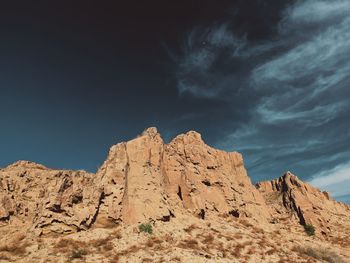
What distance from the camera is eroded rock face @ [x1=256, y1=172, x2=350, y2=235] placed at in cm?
7412

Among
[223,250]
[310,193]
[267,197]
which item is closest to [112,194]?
[223,250]

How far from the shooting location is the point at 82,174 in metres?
56.5

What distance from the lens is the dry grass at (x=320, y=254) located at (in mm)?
51694

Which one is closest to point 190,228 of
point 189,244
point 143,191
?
point 189,244

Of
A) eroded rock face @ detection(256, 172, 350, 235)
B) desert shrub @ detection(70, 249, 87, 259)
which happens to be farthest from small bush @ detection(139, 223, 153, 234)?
eroded rock face @ detection(256, 172, 350, 235)

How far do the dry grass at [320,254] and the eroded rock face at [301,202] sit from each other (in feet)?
45.9

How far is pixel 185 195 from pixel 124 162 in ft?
36.8

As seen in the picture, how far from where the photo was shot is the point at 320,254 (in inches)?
2156

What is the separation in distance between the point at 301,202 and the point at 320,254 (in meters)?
24.1

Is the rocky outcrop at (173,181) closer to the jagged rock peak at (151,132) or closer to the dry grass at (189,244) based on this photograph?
the jagged rock peak at (151,132)

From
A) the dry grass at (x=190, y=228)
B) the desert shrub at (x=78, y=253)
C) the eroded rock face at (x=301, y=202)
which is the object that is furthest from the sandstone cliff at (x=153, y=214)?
the eroded rock face at (x=301, y=202)

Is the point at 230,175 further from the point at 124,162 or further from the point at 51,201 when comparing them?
the point at 51,201

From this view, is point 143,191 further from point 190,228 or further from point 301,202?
point 301,202

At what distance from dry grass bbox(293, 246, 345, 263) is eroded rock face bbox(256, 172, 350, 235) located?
1400 cm
